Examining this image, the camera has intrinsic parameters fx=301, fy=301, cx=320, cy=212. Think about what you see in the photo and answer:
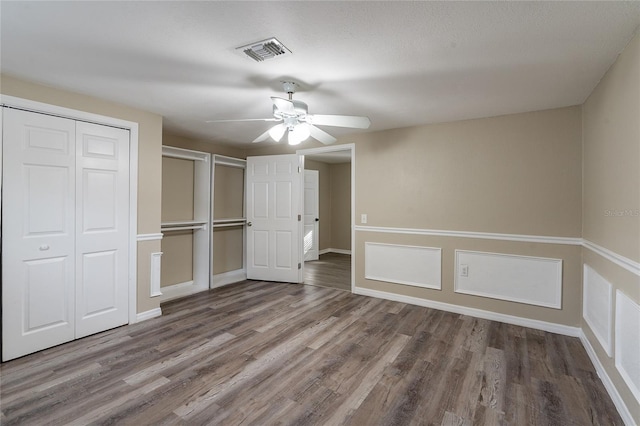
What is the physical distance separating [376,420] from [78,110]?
3587mm

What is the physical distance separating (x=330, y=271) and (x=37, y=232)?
436cm

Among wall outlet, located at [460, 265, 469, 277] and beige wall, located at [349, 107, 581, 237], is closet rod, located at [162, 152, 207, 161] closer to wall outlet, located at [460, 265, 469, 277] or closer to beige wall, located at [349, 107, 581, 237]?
beige wall, located at [349, 107, 581, 237]

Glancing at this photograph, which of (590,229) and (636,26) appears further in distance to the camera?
(590,229)

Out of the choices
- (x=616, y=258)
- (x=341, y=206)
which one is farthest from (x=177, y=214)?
(x=616, y=258)

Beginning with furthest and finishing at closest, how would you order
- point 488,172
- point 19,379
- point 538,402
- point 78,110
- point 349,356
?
point 488,172 < point 78,110 < point 349,356 < point 19,379 < point 538,402

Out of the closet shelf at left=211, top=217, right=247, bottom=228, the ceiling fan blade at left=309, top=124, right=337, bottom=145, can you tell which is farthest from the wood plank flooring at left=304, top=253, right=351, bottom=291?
the ceiling fan blade at left=309, top=124, right=337, bottom=145

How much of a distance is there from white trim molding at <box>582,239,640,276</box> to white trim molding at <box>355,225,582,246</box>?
29cm

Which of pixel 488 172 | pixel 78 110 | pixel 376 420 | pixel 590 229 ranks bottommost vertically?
pixel 376 420

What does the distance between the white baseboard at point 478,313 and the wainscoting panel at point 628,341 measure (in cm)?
119

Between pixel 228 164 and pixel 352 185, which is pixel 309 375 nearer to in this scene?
pixel 352 185

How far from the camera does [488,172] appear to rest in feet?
11.4

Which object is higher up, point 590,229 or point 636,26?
point 636,26

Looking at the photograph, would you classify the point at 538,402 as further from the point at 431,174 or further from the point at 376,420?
the point at 431,174

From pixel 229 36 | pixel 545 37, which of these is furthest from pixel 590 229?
pixel 229 36
